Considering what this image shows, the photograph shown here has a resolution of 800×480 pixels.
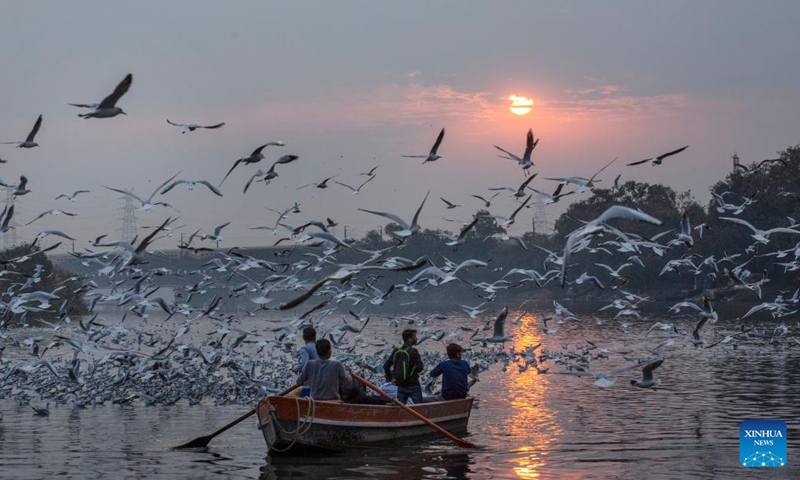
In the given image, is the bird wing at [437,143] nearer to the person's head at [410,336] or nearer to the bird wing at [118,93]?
the person's head at [410,336]

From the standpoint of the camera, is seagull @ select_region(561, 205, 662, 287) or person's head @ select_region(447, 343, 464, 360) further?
person's head @ select_region(447, 343, 464, 360)

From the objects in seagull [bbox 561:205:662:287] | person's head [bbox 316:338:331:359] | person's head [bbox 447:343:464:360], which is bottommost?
person's head [bbox 447:343:464:360]

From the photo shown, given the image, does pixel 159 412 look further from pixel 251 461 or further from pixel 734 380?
pixel 734 380

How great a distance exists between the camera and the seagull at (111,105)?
20.5 meters

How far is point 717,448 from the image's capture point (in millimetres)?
22078

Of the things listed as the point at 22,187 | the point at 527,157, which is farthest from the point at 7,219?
the point at 527,157

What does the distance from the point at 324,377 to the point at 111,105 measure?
635 cm

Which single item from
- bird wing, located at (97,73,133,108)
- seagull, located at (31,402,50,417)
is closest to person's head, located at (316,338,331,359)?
bird wing, located at (97,73,133,108)

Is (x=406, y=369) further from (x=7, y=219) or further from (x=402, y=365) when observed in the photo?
(x=7, y=219)

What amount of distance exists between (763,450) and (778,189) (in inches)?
2995

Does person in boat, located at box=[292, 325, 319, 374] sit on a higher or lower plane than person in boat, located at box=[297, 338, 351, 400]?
higher

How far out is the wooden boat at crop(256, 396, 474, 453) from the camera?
68.1 feet

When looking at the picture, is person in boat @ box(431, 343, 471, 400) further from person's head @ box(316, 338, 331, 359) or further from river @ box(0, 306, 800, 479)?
person's head @ box(316, 338, 331, 359)

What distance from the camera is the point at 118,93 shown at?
68.1 feet
